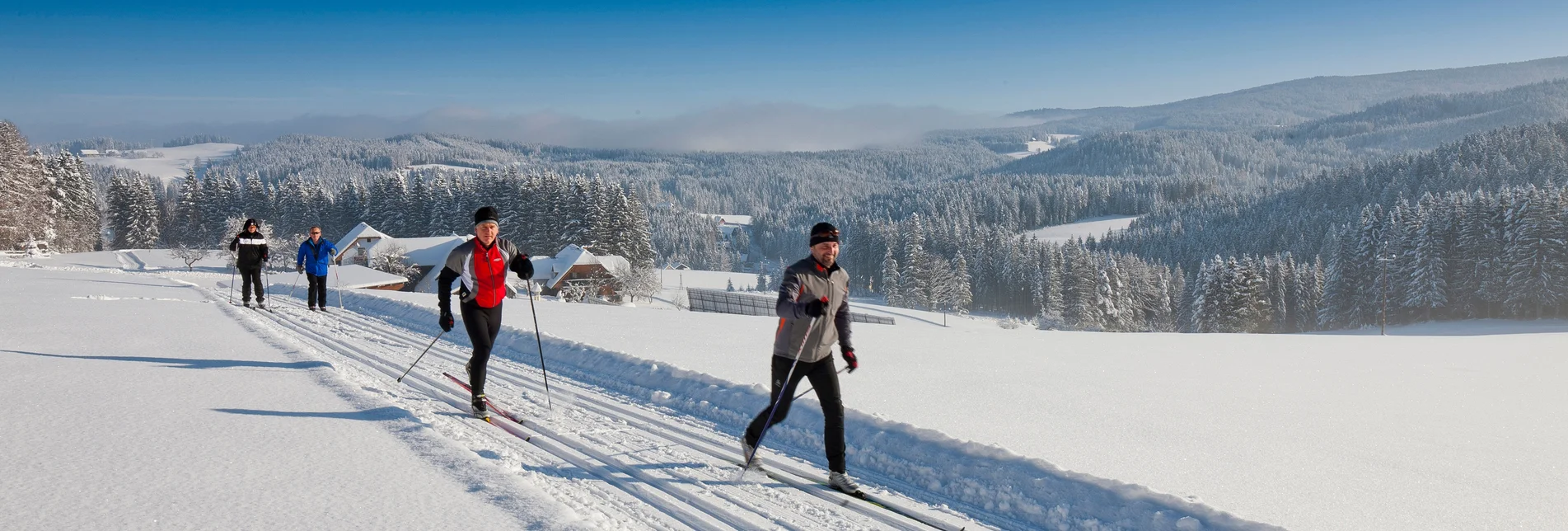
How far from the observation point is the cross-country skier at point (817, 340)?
197 inches

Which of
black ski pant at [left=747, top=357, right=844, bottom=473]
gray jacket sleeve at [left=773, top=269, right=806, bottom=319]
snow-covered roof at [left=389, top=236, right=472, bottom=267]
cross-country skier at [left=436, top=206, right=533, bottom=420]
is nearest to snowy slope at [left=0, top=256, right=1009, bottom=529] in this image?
black ski pant at [left=747, top=357, right=844, bottom=473]

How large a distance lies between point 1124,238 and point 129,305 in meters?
128

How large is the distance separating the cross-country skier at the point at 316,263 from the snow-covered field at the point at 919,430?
101 inches

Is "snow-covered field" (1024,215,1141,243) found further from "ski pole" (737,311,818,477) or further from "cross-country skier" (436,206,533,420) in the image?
"ski pole" (737,311,818,477)

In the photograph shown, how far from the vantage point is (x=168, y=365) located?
830 cm

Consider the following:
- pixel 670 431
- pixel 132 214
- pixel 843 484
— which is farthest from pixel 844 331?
pixel 132 214

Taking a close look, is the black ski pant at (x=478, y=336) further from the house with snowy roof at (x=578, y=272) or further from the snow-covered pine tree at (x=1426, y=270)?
the snow-covered pine tree at (x=1426, y=270)

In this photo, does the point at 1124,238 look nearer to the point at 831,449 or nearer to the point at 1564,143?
the point at 1564,143

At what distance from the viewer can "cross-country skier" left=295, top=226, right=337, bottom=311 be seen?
1521 centimetres

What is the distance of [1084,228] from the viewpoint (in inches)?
5940

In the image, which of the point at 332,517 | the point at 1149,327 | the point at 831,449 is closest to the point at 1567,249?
the point at 1149,327

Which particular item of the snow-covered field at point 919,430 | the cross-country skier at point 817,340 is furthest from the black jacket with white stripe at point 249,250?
the cross-country skier at point 817,340

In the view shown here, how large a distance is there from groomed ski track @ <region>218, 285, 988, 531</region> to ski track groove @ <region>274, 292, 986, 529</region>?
12mm

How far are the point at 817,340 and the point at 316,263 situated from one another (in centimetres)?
1391
